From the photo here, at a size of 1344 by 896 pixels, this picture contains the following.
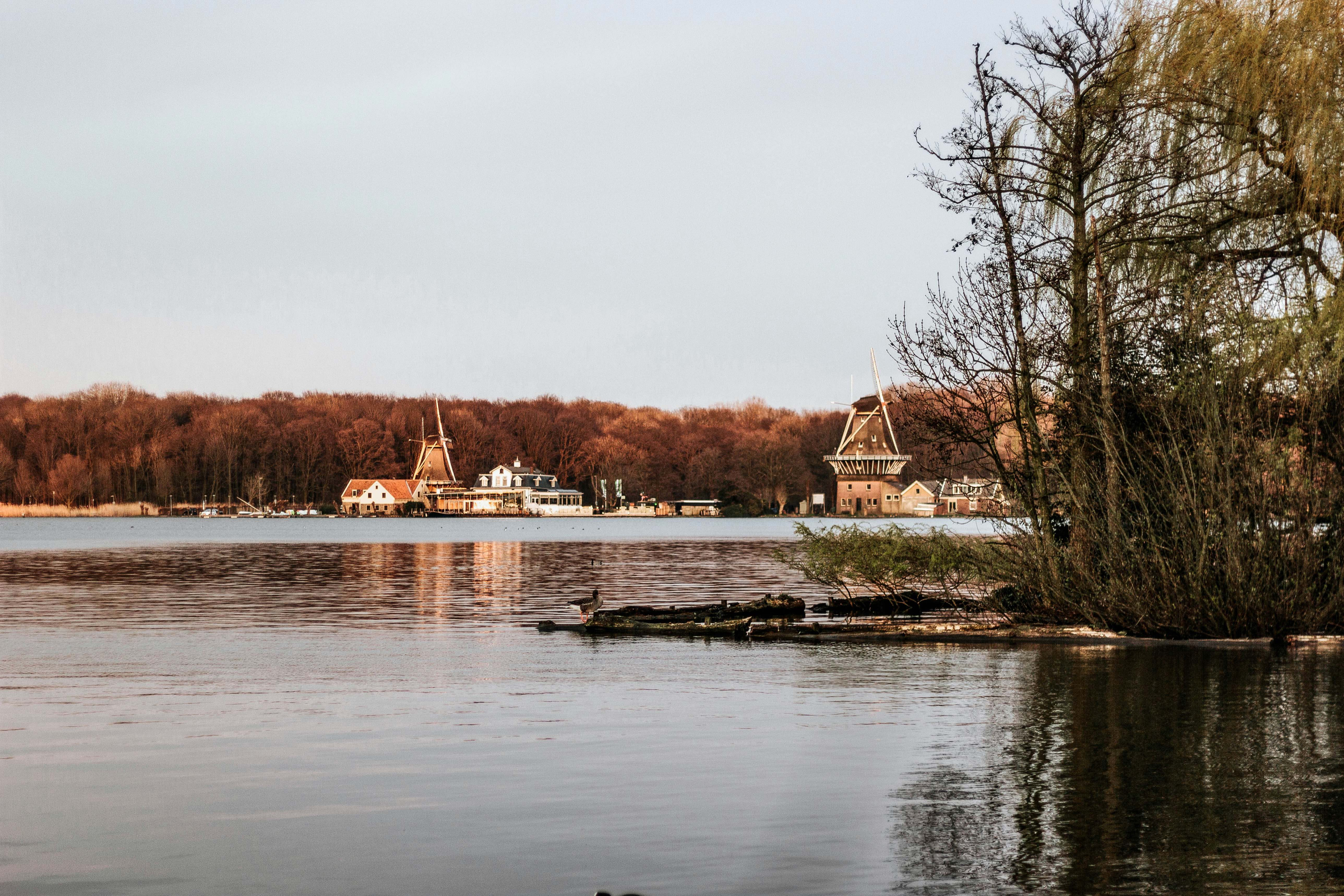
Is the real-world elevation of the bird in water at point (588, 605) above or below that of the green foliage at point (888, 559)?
below

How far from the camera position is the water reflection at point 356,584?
34875 millimetres

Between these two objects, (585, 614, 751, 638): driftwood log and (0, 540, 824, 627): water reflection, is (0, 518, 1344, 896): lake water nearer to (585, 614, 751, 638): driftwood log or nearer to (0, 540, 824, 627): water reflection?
(585, 614, 751, 638): driftwood log

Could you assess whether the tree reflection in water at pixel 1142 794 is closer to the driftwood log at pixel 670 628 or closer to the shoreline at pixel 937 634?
the shoreline at pixel 937 634

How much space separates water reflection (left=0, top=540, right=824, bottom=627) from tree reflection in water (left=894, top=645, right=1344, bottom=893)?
18.7 m

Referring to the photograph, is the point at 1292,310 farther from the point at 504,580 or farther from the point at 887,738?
the point at 504,580

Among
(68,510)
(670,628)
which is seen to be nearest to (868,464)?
(68,510)

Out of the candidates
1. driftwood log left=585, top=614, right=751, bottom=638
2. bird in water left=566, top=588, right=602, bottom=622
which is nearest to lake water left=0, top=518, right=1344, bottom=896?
driftwood log left=585, top=614, right=751, bottom=638

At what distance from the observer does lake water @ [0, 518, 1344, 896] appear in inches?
391

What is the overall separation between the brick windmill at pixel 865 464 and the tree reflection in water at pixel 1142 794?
533 ft

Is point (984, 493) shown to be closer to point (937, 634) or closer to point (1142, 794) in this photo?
point (937, 634)

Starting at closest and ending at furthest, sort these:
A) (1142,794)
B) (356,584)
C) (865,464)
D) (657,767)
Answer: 1. (1142,794)
2. (657,767)
3. (356,584)
4. (865,464)

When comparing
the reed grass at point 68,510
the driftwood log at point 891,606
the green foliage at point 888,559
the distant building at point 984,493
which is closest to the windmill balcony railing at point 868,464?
the reed grass at point 68,510

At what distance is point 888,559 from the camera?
94.1ft

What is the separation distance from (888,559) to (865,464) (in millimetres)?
154825
